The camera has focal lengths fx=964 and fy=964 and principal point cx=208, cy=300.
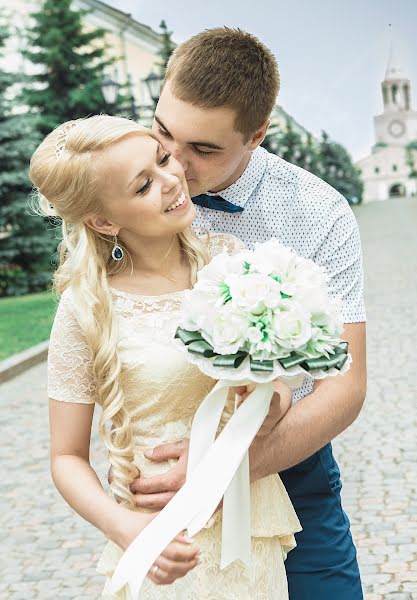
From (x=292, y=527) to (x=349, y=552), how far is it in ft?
1.84

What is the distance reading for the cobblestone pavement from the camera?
504 centimetres

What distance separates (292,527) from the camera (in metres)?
2.57

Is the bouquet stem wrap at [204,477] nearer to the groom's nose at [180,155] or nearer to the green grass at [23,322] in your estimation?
the groom's nose at [180,155]

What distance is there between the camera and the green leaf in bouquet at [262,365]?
198 cm

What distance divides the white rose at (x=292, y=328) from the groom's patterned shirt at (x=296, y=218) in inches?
30.2

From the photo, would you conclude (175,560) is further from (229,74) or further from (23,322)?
(23,322)

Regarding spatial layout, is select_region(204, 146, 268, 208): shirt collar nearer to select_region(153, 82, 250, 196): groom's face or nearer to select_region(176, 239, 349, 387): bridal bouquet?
select_region(153, 82, 250, 196): groom's face

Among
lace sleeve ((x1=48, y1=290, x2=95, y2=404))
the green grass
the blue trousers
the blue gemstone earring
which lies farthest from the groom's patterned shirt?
the green grass

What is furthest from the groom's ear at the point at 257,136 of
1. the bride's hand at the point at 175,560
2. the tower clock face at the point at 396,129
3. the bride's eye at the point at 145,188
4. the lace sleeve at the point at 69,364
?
the tower clock face at the point at 396,129

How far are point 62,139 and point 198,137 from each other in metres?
0.44

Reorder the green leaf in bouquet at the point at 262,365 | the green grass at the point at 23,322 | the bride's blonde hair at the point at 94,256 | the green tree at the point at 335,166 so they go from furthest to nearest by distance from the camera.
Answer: the green tree at the point at 335,166, the green grass at the point at 23,322, the bride's blonde hair at the point at 94,256, the green leaf in bouquet at the point at 262,365

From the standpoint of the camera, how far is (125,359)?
244cm

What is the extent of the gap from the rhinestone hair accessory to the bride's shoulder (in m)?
0.52

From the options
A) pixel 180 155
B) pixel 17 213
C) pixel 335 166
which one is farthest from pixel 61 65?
pixel 335 166
